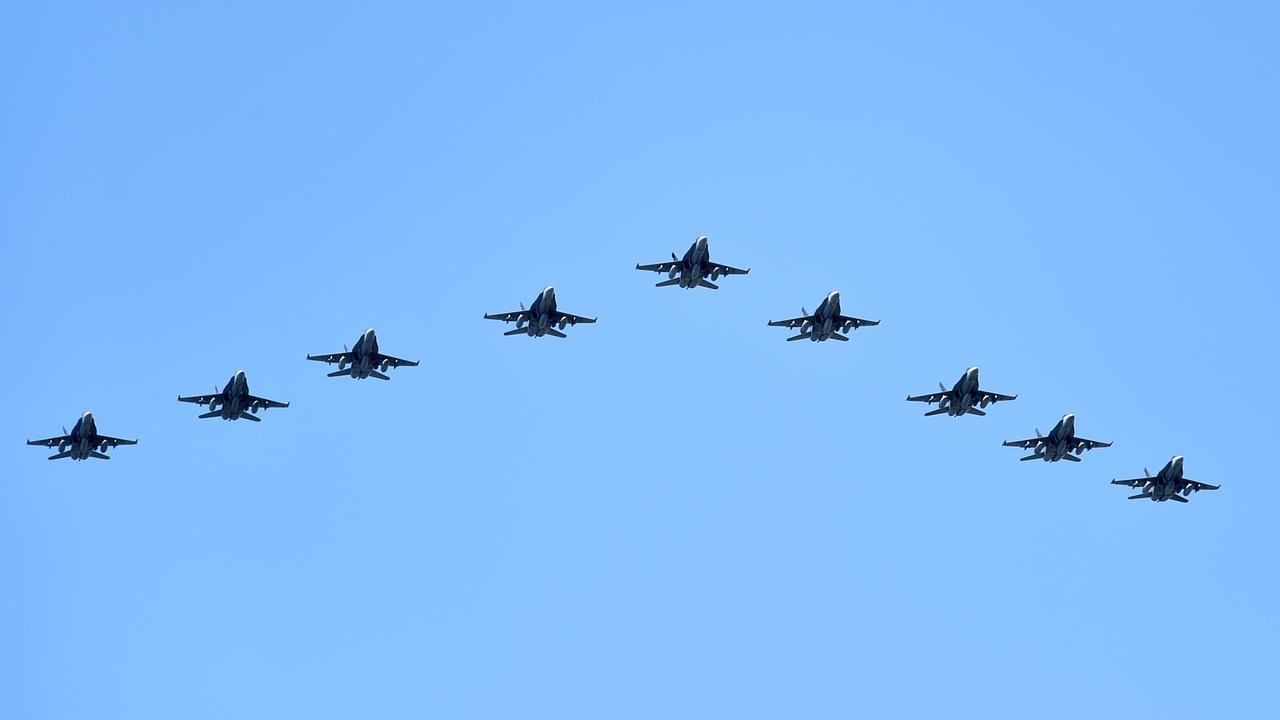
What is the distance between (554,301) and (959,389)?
29.8m

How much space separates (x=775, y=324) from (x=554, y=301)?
52.6 feet

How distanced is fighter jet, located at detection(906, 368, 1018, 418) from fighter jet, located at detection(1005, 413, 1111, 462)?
141 inches

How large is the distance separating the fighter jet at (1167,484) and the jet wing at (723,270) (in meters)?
31.1

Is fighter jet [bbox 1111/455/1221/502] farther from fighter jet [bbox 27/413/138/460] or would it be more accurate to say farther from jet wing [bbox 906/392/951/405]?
fighter jet [bbox 27/413/138/460]

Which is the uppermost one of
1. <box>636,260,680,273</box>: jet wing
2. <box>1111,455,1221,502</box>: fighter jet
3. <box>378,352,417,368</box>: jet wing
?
<box>636,260,680,273</box>: jet wing

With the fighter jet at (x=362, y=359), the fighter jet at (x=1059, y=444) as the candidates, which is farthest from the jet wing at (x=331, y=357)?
the fighter jet at (x=1059, y=444)

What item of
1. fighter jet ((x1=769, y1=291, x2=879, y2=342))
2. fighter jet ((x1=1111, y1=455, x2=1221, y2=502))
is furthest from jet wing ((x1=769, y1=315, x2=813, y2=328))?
fighter jet ((x1=1111, y1=455, x2=1221, y2=502))

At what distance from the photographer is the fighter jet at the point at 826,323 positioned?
132250 mm

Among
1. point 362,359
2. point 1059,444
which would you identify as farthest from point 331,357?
point 1059,444

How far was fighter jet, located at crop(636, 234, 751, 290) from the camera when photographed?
130875 millimetres

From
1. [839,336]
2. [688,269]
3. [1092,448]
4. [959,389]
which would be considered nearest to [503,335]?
[688,269]

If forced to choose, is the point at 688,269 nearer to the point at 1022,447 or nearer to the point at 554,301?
the point at 554,301

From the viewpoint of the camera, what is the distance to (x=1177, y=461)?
5251 inches

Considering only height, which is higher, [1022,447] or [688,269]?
[688,269]
